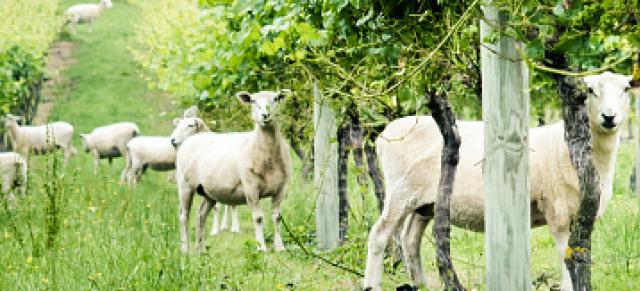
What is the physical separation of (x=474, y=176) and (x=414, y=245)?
0.91 meters

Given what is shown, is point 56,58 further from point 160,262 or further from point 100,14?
point 160,262

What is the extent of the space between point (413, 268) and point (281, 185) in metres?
4.18

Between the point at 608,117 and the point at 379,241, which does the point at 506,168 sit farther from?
the point at 379,241

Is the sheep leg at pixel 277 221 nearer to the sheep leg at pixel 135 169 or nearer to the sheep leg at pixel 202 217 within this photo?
the sheep leg at pixel 202 217

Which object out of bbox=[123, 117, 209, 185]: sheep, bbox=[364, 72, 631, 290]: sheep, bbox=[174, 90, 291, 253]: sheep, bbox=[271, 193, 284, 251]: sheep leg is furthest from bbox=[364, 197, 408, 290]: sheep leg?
bbox=[123, 117, 209, 185]: sheep

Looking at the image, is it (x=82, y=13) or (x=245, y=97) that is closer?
(x=245, y=97)

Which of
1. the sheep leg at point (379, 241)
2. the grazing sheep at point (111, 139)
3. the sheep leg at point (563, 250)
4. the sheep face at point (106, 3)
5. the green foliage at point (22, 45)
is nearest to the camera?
the sheep leg at point (563, 250)

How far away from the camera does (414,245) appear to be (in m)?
8.14

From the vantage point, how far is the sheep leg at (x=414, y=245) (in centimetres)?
813

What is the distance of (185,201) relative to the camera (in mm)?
13016

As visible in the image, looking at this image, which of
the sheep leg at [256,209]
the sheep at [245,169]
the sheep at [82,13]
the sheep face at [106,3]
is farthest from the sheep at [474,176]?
the sheep face at [106,3]

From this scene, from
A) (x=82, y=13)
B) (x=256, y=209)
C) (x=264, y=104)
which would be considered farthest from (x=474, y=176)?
(x=82, y=13)

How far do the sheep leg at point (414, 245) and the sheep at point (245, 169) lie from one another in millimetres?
3459

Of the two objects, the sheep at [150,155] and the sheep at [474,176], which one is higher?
the sheep at [474,176]
